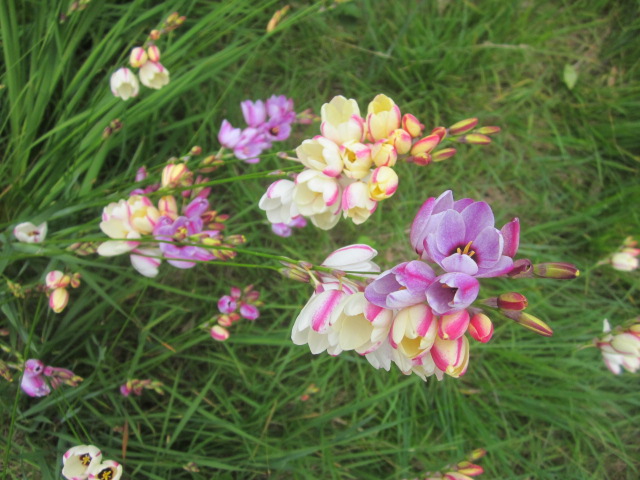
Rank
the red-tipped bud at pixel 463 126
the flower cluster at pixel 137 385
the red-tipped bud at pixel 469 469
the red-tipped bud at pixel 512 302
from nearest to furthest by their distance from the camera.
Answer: the red-tipped bud at pixel 512 302 → the red-tipped bud at pixel 463 126 → the red-tipped bud at pixel 469 469 → the flower cluster at pixel 137 385

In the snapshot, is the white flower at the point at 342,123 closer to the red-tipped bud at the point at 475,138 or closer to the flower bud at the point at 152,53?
the red-tipped bud at the point at 475,138

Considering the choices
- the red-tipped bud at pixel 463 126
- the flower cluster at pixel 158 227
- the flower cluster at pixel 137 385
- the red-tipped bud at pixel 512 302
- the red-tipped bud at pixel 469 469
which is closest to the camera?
the red-tipped bud at pixel 512 302

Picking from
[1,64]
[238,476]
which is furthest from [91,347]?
[1,64]

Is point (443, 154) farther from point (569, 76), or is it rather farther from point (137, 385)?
point (569, 76)

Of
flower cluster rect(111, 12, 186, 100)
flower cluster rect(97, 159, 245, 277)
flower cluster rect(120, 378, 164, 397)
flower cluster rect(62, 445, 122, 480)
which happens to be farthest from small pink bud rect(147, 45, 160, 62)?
flower cluster rect(62, 445, 122, 480)

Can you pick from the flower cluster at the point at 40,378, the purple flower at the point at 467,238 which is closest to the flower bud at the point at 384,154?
the purple flower at the point at 467,238

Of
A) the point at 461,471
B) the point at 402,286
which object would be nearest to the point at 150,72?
the point at 402,286

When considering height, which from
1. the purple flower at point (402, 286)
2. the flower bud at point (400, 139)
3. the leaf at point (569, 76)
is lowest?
the leaf at point (569, 76)
